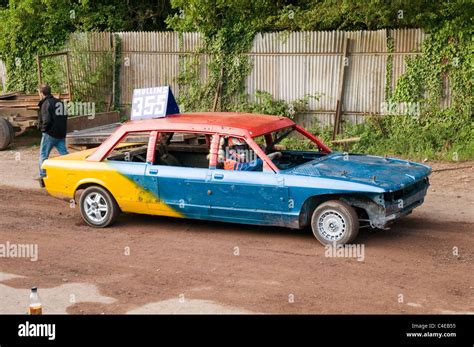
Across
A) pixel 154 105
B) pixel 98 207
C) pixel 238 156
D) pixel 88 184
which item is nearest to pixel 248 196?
pixel 238 156

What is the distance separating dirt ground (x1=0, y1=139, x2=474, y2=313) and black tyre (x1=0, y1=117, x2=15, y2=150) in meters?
6.26

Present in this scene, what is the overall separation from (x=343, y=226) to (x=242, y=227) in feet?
6.10

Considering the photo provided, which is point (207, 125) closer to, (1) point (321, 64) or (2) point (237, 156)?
(2) point (237, 156)

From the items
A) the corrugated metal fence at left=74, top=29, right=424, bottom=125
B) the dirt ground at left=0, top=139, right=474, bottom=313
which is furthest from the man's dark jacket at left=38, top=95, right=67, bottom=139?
the corrugated metal fence at left=74, top=29, right=424, bottom=125

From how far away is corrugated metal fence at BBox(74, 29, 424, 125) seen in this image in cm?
1744

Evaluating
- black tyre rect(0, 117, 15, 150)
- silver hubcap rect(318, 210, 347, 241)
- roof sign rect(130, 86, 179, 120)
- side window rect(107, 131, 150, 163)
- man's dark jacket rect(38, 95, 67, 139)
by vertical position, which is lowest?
silver hubcap rect(318, 210, 347, 241)

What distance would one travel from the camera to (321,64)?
59.2 ft

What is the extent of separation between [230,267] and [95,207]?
2.84 m

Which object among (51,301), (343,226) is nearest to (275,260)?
(343,226)

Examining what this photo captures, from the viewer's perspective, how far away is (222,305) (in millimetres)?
8102

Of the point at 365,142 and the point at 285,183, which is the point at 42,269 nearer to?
the point at 285,183

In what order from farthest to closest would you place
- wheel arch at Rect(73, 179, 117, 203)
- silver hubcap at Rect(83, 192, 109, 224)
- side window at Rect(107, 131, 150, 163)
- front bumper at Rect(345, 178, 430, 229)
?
1. side window at Rect(107, 131, 150, 163)
2. silver hubcap at Rect(83, 192, 109, 224)
3. wheel arch at Rect(73, 179, 117, 203)
4. front bumper at Rect(345, 178, 430, 229)

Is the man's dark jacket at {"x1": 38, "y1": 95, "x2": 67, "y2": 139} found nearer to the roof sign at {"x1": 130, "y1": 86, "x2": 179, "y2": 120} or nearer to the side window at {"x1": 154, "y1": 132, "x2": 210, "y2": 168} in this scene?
the roof sign at {"x1": 130, "y1": 86, "x2": 179, "y2": 120}

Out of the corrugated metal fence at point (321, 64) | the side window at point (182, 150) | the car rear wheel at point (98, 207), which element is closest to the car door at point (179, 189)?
the side window at point (182, 150)
